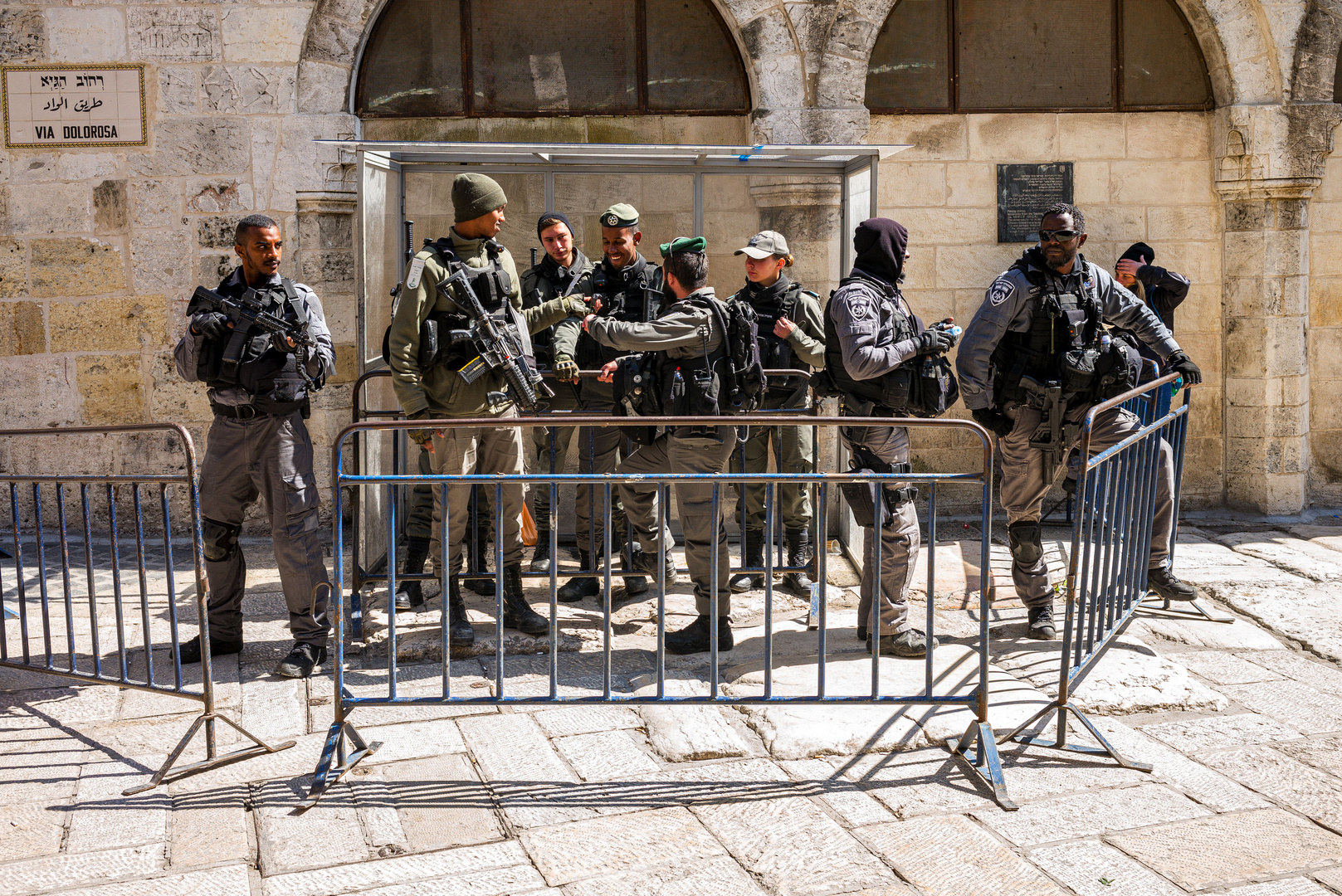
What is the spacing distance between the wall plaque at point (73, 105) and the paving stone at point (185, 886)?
5549 mm

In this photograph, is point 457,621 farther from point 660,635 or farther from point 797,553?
point 797,553

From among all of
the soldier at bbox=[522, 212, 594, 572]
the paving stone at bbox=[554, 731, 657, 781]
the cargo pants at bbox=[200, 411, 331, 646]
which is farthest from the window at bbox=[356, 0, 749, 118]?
the paving stone at bbox=[554, 731, 657, 781]

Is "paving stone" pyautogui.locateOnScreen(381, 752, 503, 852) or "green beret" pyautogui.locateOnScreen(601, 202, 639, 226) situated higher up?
"green beret" pyautogui.locateOnScreen(601, 202, 639, 226)

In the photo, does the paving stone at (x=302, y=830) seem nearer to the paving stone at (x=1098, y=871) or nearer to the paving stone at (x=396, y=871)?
the paving stone at (x=396, y=871)

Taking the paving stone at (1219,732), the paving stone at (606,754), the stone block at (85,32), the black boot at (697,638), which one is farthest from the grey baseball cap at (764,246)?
the stone block at (85,32)

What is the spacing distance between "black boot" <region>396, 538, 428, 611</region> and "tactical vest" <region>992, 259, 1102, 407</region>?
9.83ft

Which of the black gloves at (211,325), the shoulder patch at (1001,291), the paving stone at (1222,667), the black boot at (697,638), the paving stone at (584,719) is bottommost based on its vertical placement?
the paving stone at (1222,667)

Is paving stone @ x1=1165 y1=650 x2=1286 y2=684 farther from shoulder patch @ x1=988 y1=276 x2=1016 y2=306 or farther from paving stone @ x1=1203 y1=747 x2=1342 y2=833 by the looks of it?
shoulder patch @ x1=988 y1=276 x2=1016 y2=306

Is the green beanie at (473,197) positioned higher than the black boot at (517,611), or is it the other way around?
the green beanie at (473,197)

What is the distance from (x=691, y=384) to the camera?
201 inches

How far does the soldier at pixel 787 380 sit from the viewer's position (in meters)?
6.34

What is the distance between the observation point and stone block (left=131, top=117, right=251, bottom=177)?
742 centimetres

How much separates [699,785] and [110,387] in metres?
5.54

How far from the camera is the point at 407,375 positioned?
5234 millimetres
